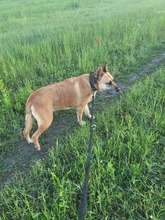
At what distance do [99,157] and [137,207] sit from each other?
754mm

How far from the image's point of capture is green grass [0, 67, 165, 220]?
234 centimetres

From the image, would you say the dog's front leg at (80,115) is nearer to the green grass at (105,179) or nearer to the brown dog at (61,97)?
the brown dog at (61,97)

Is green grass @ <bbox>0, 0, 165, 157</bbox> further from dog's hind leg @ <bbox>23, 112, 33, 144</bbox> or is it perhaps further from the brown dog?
the brown dog

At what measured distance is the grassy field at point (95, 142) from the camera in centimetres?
239

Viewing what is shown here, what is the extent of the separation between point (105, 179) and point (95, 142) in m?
0.70

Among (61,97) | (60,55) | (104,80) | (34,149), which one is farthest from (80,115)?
(60,55)

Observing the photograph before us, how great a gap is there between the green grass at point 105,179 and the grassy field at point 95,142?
0.01 m

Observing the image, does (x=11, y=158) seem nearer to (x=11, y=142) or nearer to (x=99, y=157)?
(x=11, y=142)

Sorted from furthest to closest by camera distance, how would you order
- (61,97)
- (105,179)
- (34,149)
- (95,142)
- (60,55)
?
(60,55) → (61,97) → (34,149) → (95,142) → (105,179)

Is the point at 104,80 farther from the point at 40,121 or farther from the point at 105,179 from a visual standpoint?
the point at 105,179

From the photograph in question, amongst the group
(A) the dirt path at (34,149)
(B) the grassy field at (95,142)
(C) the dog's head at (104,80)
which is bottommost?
(A) the dirt path at (34,149)

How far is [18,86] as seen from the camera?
4.98m

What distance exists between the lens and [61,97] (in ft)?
12.3

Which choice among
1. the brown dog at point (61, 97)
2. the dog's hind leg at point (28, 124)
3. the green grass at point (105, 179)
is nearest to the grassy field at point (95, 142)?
the green grass at point (105, 179)
